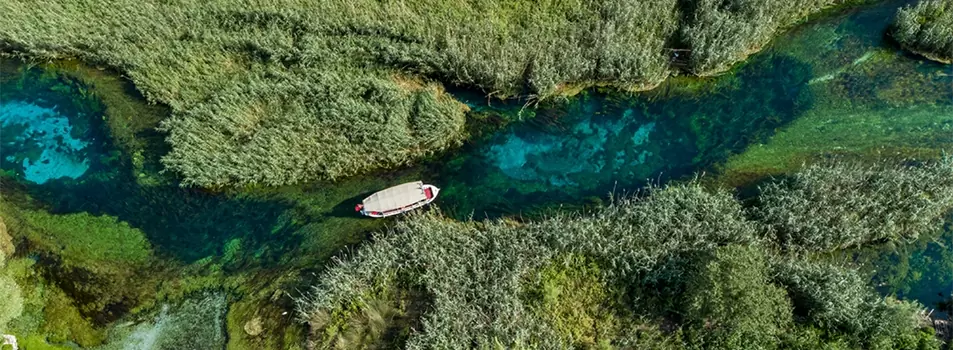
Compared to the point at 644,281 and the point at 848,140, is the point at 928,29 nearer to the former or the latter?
the point at 848,140

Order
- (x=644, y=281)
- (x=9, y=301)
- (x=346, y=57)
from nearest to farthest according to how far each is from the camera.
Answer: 1. (x=644, y=281)
2. (x=9, y=301)
3. (x=346, y=57)

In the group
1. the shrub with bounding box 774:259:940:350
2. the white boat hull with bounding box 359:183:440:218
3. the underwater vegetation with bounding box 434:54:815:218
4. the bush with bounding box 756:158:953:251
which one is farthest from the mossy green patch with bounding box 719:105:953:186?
the white boat hull with bounding box 359:183:440:218

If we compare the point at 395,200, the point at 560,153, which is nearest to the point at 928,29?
the point at 560,153

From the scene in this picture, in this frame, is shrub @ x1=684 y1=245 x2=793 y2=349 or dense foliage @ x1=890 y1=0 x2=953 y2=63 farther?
dense foliage @ x1=890 y1=0 x2=953 y2=63

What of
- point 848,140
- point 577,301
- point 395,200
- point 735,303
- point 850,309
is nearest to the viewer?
point 735,303

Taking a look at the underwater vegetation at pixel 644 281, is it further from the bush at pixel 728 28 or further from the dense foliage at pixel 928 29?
the dense foliage at pixel 928 29

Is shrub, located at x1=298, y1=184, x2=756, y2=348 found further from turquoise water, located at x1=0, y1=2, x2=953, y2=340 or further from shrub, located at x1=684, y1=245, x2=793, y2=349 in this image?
turquoise water, located at x1=0, y1=2, x2=953, y2=340
